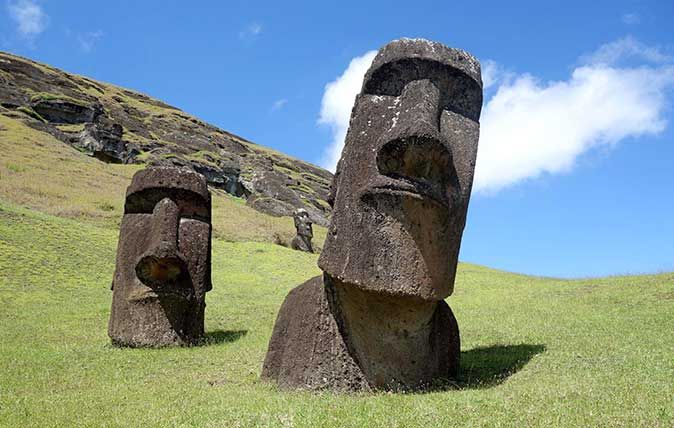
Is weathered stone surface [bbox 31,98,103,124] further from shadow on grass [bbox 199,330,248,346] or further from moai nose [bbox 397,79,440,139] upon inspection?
moai nose [bbox 397,79,440,139]

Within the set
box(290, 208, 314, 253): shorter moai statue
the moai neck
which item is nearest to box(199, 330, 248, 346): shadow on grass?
the moai neck

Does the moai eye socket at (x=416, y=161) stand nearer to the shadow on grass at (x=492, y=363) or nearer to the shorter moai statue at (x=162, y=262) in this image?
the shadow on grass at (x=492, y=363)

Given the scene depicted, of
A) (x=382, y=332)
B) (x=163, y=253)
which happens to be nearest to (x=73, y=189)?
(x=163, y=253)

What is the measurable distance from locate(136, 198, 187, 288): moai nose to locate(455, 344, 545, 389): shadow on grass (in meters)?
5.59

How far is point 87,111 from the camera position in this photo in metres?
72.8

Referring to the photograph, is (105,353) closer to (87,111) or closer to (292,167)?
(87,111)

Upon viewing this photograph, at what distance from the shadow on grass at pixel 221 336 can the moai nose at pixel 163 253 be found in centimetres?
139

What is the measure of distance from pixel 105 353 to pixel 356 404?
674 cm

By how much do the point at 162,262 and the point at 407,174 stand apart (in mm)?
6547

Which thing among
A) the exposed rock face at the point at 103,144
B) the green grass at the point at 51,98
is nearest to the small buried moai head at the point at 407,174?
the exposed rock face at the point at 103,144

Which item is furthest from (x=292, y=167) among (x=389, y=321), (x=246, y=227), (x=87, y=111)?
(x=389, y=321)

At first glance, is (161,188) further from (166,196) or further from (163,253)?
(163,253)

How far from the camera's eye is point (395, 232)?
6.80 metres

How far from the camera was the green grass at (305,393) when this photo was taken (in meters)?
5.33
